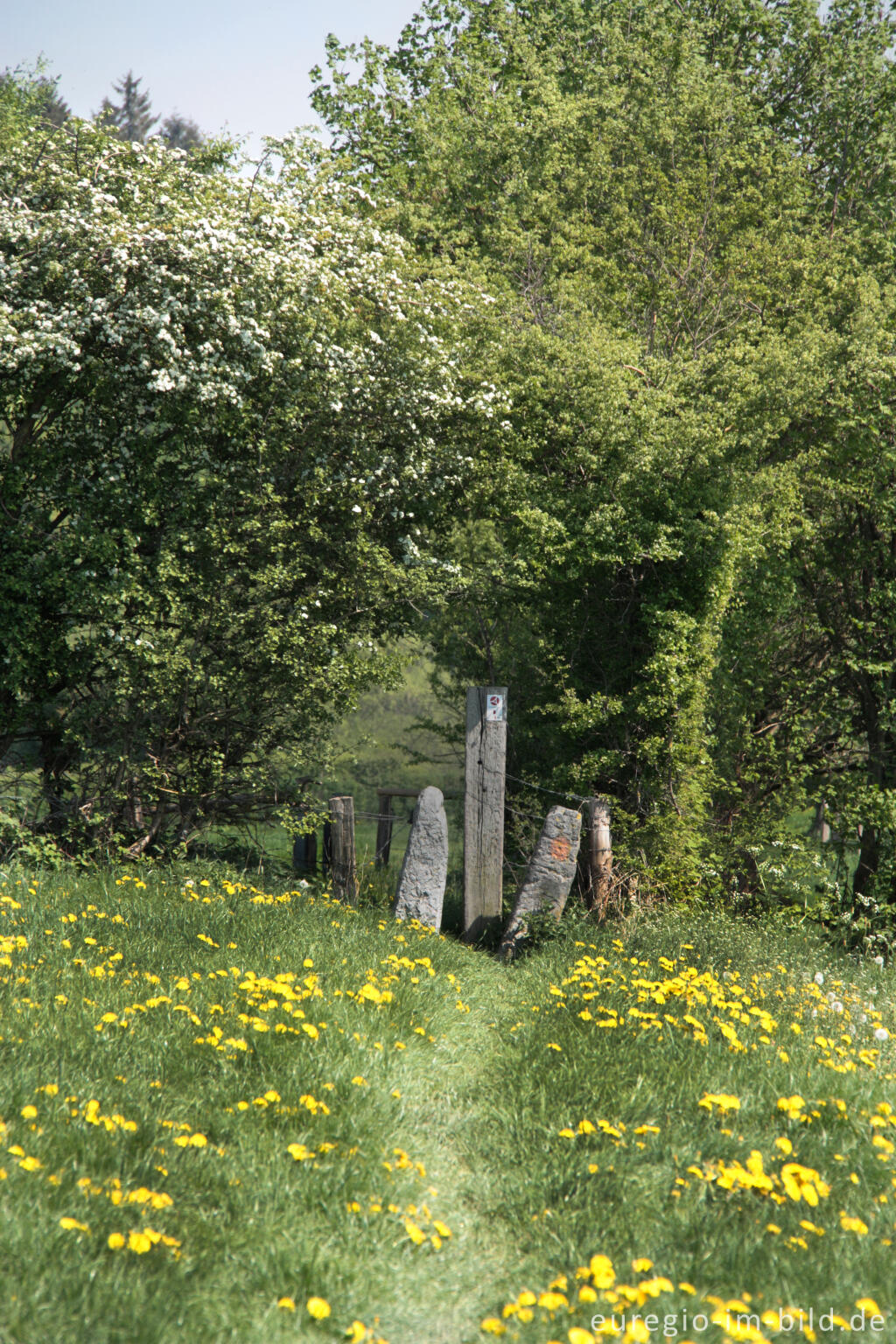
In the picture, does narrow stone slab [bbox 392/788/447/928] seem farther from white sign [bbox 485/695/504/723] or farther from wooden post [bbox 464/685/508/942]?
white sign [bbox 485/695/504/723]

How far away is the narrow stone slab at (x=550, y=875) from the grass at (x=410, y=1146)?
68.2 inches

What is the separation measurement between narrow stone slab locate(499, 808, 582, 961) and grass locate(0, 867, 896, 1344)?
68.2 inches

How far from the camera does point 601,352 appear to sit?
34.3 ft

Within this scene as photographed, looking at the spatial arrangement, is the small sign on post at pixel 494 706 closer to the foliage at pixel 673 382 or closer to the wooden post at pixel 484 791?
the wooden post at pixel 484 791

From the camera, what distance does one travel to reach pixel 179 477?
9.30 m

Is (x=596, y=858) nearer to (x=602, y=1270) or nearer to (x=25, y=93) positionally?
(x=602, y=1270)

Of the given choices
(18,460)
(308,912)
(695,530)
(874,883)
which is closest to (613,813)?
(695,530)

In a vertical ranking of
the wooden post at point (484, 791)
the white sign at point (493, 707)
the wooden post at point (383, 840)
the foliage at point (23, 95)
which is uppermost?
the foliage at point (23, 95)

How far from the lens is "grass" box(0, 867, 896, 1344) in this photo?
307 cm

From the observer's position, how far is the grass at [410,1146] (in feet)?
10.1

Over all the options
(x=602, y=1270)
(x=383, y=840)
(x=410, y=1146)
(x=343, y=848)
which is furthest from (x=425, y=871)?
(x=602, y=1270)

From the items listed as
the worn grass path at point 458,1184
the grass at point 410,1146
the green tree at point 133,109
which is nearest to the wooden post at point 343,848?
the grass at point 410,1146

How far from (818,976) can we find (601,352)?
708 centimetres

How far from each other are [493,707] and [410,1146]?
15.7ft
